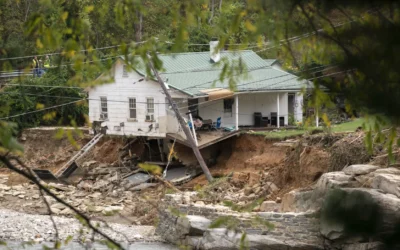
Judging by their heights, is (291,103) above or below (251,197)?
above

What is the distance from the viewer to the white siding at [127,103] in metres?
37.4

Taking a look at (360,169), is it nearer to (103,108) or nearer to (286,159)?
(286,159)

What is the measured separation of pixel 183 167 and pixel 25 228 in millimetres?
10752

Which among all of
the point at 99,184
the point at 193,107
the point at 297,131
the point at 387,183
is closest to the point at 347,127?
the point at 297,131

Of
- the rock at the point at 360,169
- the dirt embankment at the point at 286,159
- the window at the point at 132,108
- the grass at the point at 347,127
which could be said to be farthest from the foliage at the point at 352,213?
the window at the point at 132,108

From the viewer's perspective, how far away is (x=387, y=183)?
20.8 m

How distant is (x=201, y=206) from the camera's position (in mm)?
26375

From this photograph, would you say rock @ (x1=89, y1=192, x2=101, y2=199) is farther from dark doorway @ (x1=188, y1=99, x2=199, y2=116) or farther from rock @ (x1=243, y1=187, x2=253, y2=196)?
rock @ (x1=243, y1=187, x2=253, y2=196)

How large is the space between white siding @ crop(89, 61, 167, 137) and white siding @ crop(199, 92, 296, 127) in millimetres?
2254

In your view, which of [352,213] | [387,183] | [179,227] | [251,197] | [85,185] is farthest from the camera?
[85,185]

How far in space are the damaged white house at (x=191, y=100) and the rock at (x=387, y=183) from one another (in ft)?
51.1

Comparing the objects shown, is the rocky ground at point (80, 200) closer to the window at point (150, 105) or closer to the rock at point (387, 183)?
the window at point (150, 105)

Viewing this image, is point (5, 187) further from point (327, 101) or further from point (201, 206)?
point (327, 101)

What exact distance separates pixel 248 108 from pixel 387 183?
60.7ft
